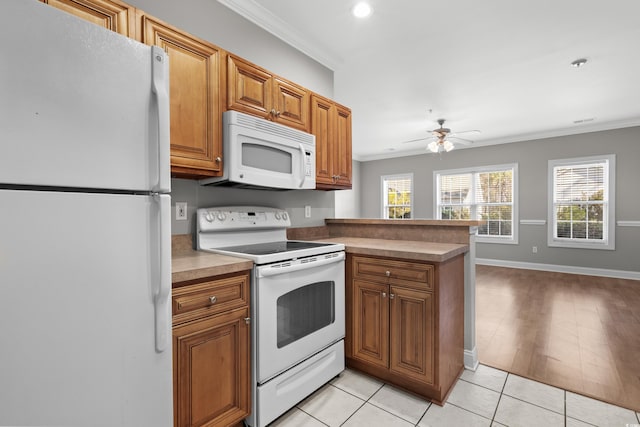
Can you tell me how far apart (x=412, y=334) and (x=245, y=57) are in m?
2.25

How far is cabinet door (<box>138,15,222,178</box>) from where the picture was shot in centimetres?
154

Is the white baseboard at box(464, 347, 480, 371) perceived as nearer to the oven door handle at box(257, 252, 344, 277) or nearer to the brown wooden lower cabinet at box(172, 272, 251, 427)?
the oven door handle at box(257, 252, 344, 277)

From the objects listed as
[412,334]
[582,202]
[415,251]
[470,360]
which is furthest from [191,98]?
[582,202]

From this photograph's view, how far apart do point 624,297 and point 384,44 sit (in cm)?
453

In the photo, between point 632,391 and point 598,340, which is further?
point 598,340

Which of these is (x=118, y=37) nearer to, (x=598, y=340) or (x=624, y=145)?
(x=598, y=340)

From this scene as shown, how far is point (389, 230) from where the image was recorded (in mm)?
2607

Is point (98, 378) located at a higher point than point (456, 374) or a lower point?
higher

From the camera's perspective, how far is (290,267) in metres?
1.65

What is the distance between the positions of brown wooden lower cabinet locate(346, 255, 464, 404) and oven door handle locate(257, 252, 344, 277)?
250 mm

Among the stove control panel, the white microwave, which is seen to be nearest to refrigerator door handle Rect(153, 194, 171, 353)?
the white microwave

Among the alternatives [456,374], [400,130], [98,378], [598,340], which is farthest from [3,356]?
[400,130]

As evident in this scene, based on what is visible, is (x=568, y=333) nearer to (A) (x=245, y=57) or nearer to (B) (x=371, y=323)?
(B) (x=371, y=323)

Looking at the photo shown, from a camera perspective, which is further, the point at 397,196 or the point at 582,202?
the point at 397,196
